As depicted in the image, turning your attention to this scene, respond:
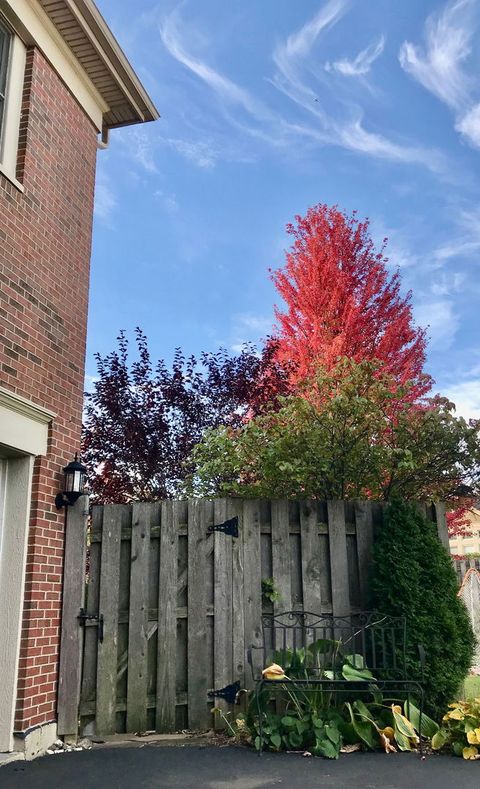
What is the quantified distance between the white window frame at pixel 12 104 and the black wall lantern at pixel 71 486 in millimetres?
2251

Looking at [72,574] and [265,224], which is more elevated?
[265,224]

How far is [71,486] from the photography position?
16.2ft

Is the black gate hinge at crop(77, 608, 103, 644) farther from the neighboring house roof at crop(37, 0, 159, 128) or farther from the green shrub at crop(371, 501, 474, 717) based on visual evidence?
the neighboring house roof at crop(37, 0, 159, 128)

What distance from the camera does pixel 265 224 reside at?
50.0ft

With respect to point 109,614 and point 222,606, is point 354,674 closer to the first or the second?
point 222,606

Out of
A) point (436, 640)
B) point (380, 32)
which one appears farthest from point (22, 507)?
point (380, 32)

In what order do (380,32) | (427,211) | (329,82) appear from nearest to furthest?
1. (380,32)
2. (329,82)
3. (427,211)

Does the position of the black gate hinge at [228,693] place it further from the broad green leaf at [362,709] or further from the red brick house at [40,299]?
the red brick house at [40,299]

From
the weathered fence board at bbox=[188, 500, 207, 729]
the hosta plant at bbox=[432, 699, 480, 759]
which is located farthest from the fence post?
the hosta plant at bbox=[432, 699, 480, 759]

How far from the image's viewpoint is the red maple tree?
11922 mm

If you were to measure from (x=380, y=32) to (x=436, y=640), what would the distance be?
10447 mm

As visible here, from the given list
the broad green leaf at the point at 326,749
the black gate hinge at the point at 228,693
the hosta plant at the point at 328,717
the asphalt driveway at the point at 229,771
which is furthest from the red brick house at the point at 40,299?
the broad green leaf at the point at 326,749

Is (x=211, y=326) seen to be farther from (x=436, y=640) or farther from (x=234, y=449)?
(x=436, y=640)

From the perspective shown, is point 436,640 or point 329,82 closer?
point 436,640
